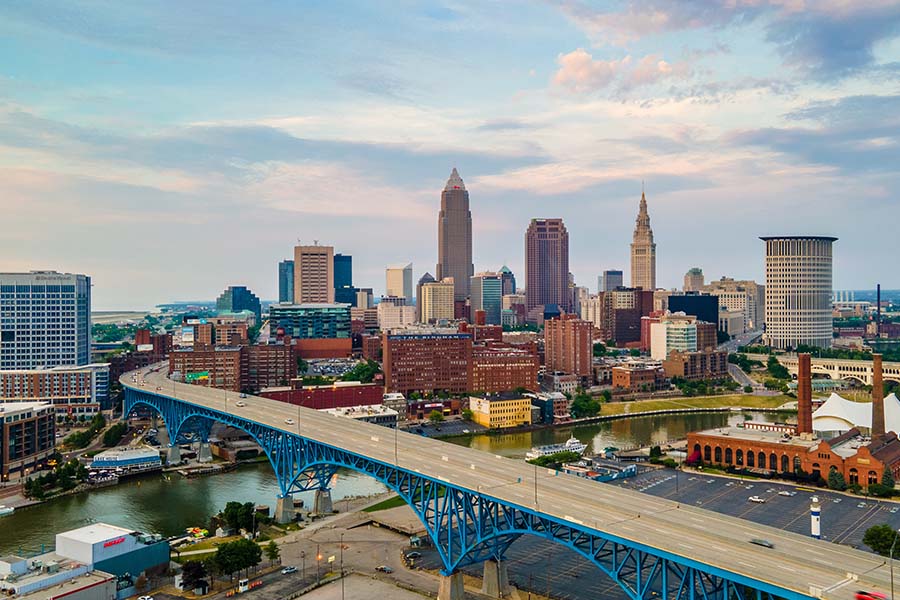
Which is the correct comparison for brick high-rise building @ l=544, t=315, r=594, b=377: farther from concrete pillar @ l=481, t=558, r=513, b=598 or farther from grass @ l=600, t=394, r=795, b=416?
concrete pillar @ l=481, t=558, r=513, b=598

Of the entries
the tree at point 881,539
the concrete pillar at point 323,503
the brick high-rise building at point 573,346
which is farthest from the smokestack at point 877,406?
the brick high-rise building at point 573,346

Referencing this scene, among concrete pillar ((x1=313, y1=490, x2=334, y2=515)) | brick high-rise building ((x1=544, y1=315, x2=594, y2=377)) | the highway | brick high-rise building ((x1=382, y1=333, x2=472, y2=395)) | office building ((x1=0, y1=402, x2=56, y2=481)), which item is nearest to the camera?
the highway

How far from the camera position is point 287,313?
167 metres

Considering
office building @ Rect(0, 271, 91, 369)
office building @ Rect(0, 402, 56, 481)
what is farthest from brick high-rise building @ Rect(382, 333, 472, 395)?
office building @ Rect(0, 402, 56, 481)

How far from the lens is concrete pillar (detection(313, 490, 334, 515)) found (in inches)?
2350

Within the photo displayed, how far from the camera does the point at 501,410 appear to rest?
102m

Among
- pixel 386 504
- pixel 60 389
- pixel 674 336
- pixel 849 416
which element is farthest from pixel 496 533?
pixel 674 336

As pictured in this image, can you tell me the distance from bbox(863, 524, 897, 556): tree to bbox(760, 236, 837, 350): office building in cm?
14335

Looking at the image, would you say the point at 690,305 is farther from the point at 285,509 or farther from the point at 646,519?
the point at 646,519

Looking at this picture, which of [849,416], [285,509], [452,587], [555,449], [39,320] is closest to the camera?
[452,587]

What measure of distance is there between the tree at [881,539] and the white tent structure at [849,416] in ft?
124

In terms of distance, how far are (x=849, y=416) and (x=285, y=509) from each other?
60.8 metres

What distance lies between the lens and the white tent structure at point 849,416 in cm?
8262

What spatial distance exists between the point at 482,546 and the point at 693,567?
14159mm
